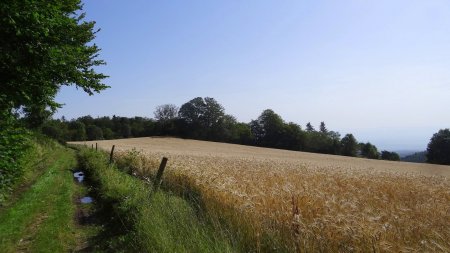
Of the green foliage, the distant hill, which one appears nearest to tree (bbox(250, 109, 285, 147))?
the distant hill

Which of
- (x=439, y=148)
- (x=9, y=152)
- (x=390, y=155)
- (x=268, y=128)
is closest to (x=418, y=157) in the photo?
(x=439, y=148)

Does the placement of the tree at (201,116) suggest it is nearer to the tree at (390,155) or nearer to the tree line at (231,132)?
the tree line at (231,132)

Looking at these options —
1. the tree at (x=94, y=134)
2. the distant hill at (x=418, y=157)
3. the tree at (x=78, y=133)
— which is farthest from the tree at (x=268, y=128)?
the tree at (x=78, y=133)

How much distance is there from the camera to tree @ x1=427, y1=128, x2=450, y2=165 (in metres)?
66.0

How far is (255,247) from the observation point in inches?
257

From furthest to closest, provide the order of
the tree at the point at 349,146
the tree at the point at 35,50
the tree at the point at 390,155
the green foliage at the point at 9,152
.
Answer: the tree at the point at 349,146 < the tree at the point at 390,155 < the green foliage at the point at 9,152 < the tree at the point at 35,50

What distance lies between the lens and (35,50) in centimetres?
927

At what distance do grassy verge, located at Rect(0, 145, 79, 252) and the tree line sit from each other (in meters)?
85.3

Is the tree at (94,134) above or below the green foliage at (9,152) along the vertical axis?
above

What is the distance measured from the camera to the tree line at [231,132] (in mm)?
98875

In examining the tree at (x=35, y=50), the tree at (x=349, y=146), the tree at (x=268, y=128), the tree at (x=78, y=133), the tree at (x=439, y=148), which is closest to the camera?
Result: the tree at (x=35, y=50)

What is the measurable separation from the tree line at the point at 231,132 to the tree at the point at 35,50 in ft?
293

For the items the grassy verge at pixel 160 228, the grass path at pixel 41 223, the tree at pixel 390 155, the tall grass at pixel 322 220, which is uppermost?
the tree at pixel 390 155

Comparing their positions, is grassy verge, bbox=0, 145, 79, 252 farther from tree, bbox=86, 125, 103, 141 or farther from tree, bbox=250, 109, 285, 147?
tree, bbox=86, 125, 103, 141
